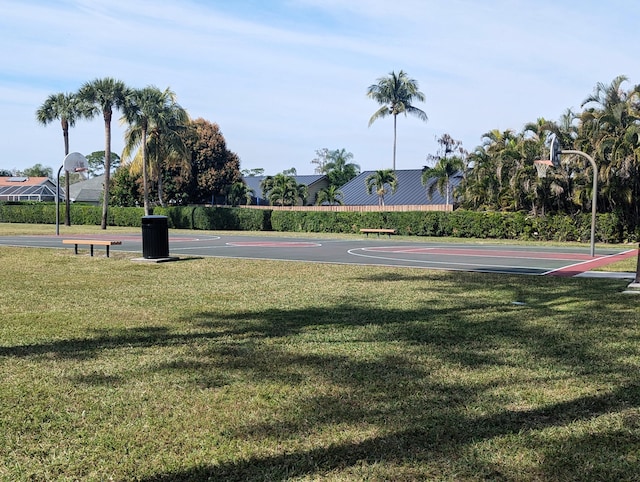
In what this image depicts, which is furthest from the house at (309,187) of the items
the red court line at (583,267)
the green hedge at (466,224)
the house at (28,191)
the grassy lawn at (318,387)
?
the grassy lawn at (318,387)

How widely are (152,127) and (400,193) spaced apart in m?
24.3

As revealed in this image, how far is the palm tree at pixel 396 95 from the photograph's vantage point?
2104 inches

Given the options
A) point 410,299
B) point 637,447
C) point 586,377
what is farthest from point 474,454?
point 410,299

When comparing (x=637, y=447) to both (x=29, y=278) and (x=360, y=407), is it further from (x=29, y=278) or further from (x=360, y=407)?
(x=29, y=278)

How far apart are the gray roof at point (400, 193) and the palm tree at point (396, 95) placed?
21.3 ft

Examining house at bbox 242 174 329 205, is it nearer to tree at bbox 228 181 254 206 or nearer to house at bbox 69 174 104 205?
tree at bbox 228 181 254 206

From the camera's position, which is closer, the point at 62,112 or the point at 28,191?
the point at 62,112

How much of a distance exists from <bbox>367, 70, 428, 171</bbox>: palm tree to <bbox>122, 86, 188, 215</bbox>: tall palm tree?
1612cm

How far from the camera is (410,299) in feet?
32.9

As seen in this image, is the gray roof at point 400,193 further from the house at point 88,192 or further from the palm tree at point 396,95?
the house at point 88,192

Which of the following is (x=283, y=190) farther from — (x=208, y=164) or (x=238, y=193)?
(x=208, y=164)

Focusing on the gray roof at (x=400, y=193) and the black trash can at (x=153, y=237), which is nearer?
the black trash can at (x=153, y=237)

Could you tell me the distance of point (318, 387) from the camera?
5.18m

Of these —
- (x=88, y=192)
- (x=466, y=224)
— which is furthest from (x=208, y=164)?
(x=88, y=192)
